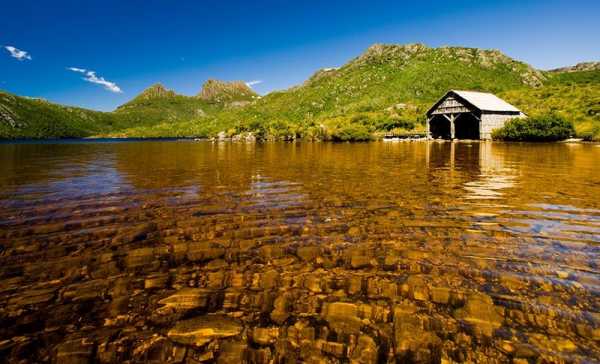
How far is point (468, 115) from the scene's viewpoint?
180 ft

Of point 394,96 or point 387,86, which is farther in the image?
point 387,86

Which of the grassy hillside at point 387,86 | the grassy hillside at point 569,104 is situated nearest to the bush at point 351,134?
the grassy hillside at point 387,86

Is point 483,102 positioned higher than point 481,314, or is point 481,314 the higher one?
point 483,102

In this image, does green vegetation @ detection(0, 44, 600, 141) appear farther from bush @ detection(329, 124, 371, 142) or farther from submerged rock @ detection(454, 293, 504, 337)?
submerged rock @ detection(454, 293, 504, 337)

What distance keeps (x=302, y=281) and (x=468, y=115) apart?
5840 centimetres

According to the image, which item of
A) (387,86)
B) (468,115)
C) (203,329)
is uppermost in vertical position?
(387,86)

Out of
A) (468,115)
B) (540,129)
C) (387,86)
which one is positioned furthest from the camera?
(387,86)

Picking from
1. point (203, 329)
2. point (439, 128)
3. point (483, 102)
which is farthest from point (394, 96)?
point (203, 329)

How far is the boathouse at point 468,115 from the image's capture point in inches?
1955

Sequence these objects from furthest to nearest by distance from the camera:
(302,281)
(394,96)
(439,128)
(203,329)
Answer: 1. (394,96)
2. (439,128)
3. (302,281)
4. (203,329)

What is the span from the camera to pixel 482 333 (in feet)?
12.2

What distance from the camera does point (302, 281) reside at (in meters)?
5.03

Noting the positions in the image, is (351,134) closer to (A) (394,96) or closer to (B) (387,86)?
(A) (394,96)

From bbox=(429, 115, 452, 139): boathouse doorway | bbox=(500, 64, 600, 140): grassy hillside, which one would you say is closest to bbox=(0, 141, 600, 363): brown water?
bbox=(500, 64, 600, 140): grassy hillside
